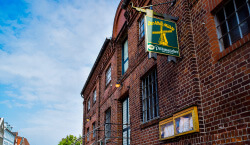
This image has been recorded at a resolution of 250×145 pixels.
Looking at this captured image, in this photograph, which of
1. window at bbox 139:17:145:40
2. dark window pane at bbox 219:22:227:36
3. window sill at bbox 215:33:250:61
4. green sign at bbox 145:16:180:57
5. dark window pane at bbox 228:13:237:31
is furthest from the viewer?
window at bbox 139:17:145:40

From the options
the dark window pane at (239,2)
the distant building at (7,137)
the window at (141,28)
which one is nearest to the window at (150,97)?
the window at (141,28)

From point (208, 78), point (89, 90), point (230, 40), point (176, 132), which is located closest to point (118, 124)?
point (176, 132)

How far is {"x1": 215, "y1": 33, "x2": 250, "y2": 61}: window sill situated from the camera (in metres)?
4.36

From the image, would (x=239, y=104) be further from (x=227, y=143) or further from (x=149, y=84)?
(x=149, y=84)

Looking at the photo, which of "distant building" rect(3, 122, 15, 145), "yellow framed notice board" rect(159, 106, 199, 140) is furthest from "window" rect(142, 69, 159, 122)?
"distant building" rect(3, 122, 15, 145)

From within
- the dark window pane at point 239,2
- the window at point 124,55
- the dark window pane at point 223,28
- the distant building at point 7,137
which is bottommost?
the distant building at point 7,137

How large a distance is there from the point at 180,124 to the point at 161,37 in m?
2.25

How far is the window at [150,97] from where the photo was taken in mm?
8049

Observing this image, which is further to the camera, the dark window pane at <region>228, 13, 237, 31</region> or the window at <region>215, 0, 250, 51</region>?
the dark window pane at <region>228, 13, 237, 31</region>

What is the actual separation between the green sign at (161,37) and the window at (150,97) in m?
2.03

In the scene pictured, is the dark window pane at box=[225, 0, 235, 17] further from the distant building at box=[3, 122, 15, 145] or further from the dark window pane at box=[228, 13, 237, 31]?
the distant building at box=[3, 122, 15, 145]

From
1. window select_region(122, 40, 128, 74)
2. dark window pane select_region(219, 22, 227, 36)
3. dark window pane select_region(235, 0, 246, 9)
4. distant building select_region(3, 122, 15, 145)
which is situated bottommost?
distant building select_region(3, 122, 15, 145)

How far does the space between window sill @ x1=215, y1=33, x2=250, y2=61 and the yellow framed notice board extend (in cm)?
127

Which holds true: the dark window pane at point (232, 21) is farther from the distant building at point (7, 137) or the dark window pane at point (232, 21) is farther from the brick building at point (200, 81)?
the distant building at point (7, 137)
